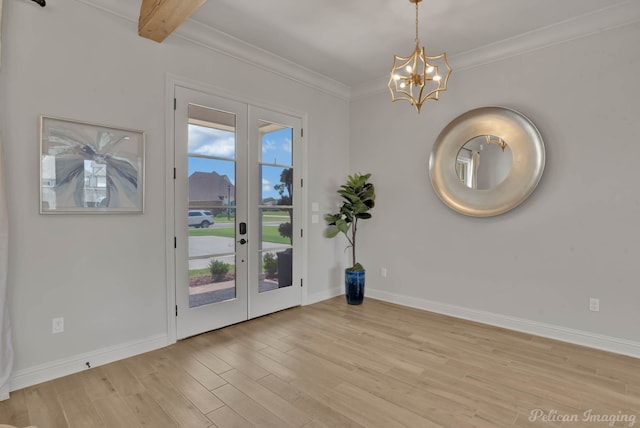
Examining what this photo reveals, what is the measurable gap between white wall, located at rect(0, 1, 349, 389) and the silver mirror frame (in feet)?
8.63

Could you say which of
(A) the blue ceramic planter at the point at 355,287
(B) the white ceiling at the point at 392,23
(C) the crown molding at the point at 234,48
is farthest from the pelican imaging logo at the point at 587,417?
(C) the crown molding at the point at 234,48

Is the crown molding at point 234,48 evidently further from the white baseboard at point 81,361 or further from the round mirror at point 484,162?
the white baseboard at point 81,361

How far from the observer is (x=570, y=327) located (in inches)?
125

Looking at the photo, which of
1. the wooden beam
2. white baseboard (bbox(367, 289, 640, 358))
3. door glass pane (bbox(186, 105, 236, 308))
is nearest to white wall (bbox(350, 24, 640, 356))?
white baseboard (bbox(367, 289, 640, 358))

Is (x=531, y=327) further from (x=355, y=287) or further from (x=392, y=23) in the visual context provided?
(x=392, y=23)

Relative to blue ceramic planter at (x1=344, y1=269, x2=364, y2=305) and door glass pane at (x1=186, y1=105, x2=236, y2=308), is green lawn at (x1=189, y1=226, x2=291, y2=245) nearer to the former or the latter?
door glass pane at (x1=186, y1=105, x2=236, y2=308)

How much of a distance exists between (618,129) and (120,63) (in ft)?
14.1

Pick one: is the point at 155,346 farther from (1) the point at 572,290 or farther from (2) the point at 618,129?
(2) the point at 618,129

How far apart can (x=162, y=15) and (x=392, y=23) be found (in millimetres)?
1981

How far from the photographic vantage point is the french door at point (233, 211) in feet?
10.5

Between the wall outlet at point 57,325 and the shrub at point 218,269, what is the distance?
1235 mm

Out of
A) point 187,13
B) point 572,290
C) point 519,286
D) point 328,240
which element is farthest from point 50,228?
point 572,290

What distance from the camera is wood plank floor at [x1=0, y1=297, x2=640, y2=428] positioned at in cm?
203

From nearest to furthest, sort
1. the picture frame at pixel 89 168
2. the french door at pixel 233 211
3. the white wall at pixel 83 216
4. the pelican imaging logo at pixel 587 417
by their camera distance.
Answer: the pelican imaging logo at pixel 587 417 < the white wall at pixel 83 216 < the picture frame at pixel 89 168 < the french door at pixel 233 211
